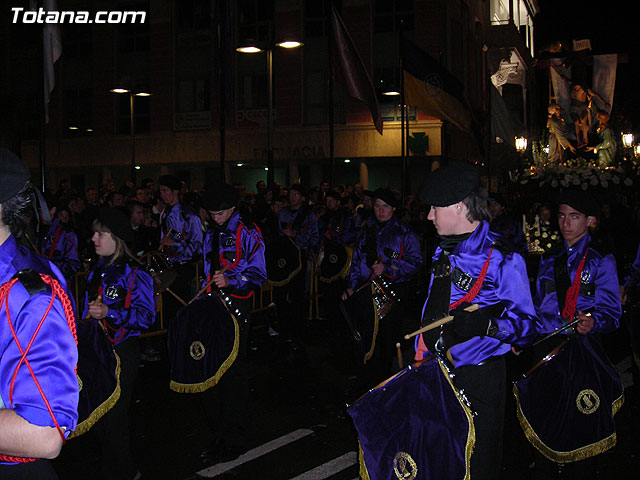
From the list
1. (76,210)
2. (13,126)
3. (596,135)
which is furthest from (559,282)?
(13,126)

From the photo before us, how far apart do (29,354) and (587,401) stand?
387 centimetres

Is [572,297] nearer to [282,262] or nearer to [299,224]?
[282,262]

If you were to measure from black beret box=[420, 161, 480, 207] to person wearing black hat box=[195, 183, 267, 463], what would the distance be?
2.44 meters

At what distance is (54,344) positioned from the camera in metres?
2.11

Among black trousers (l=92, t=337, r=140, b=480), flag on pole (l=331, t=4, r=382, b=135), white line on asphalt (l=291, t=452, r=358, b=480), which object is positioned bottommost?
white line on asphalt (l=291, t=452, r=358, b=480)

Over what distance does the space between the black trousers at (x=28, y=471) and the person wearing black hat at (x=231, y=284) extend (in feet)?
11.0

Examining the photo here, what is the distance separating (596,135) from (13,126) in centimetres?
2749

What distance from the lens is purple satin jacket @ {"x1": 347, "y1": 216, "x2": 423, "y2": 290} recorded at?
785 centimetres

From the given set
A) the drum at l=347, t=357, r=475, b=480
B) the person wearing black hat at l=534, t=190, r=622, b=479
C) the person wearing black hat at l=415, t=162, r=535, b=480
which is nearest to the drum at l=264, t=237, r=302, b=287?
the person wearing black hat at l=534, t=190, r=622, b=479

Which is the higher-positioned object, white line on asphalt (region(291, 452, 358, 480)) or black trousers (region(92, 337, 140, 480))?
black trousers (region(92, 337, 140, 480))

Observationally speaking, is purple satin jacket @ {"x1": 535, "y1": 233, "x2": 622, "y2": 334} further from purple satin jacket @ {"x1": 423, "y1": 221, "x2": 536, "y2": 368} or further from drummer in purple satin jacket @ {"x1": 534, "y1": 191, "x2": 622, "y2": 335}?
purple satin jacket @ {"x1": 423, "y1": 221, "x2": 536, "y2": 368}

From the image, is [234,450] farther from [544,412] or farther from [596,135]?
[596,135]

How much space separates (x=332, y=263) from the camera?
11.7 m

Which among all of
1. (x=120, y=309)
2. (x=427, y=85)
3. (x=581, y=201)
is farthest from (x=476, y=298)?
(x=427, y=85)
